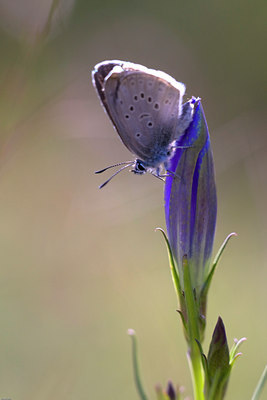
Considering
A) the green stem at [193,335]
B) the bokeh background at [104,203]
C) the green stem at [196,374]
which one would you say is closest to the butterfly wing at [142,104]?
the green stem at [193,335]

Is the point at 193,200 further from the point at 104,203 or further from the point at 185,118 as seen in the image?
the point at 104,203

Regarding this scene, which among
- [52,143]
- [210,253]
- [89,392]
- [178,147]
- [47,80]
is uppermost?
[47,80]

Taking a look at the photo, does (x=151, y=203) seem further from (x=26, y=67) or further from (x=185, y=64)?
(x=185, y=64)

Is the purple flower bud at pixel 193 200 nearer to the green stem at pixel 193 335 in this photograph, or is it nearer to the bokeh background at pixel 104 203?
the green stem at pixel 193 335

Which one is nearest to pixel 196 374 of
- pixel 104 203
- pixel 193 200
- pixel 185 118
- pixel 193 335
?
pixel 193 335

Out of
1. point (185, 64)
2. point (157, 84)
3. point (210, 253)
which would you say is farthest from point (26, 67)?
point (185, 64)

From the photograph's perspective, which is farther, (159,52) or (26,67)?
(159,52)
